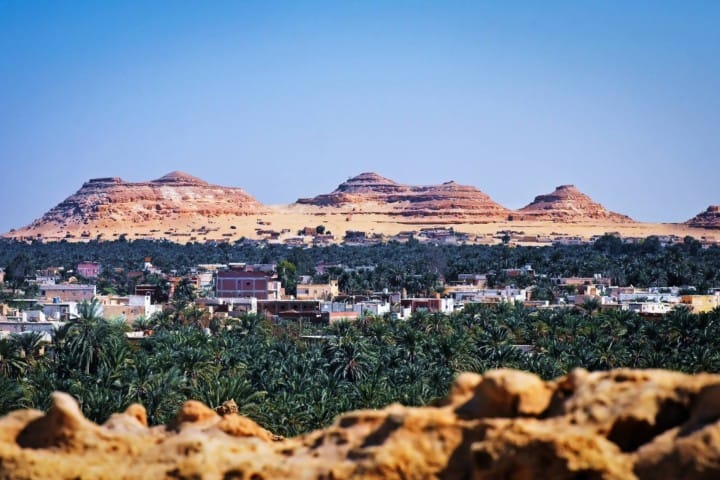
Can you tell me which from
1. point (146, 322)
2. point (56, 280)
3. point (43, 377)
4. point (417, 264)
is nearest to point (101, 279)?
point (56, 280)

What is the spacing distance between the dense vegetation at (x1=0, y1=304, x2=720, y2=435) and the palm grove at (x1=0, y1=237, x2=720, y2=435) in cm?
7

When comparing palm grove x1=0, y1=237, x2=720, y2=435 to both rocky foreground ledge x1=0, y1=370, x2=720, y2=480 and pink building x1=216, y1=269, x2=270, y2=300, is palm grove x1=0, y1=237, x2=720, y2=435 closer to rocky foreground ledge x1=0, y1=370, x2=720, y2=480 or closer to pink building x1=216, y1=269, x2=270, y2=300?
pink building x1=216, y1=269, x2=270, y2=300

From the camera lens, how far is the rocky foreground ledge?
12.5m

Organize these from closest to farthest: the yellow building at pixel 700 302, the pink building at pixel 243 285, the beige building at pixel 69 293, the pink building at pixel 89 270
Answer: the yellow building at pixel 700 302
the beige building at pixel 69 293
the pink building at pixel 243 285
the pink building at pixel 89 270

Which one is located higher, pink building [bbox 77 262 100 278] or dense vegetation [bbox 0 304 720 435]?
pink building [bbox 77 262 100 278]

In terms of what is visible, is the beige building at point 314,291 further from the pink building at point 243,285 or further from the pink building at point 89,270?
the pink building at point 89,270

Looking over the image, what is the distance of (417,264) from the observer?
132375 mm

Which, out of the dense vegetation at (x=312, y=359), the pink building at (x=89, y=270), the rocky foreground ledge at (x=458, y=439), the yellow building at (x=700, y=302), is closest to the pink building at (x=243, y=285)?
the dense vegetation at (x=312, y=359)

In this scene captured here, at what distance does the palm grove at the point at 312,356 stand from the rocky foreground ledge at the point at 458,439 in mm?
17672

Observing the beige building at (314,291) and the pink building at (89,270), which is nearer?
the beige building at (314,291)

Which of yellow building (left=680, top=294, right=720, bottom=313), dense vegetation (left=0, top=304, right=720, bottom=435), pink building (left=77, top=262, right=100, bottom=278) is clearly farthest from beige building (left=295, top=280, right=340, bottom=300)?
pink building (left=77, top=262, right=100, bottom=278)

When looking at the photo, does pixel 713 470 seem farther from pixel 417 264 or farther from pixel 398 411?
pixel 417 264

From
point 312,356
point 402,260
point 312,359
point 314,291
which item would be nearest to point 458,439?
point 312,359

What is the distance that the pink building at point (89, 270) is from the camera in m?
128
